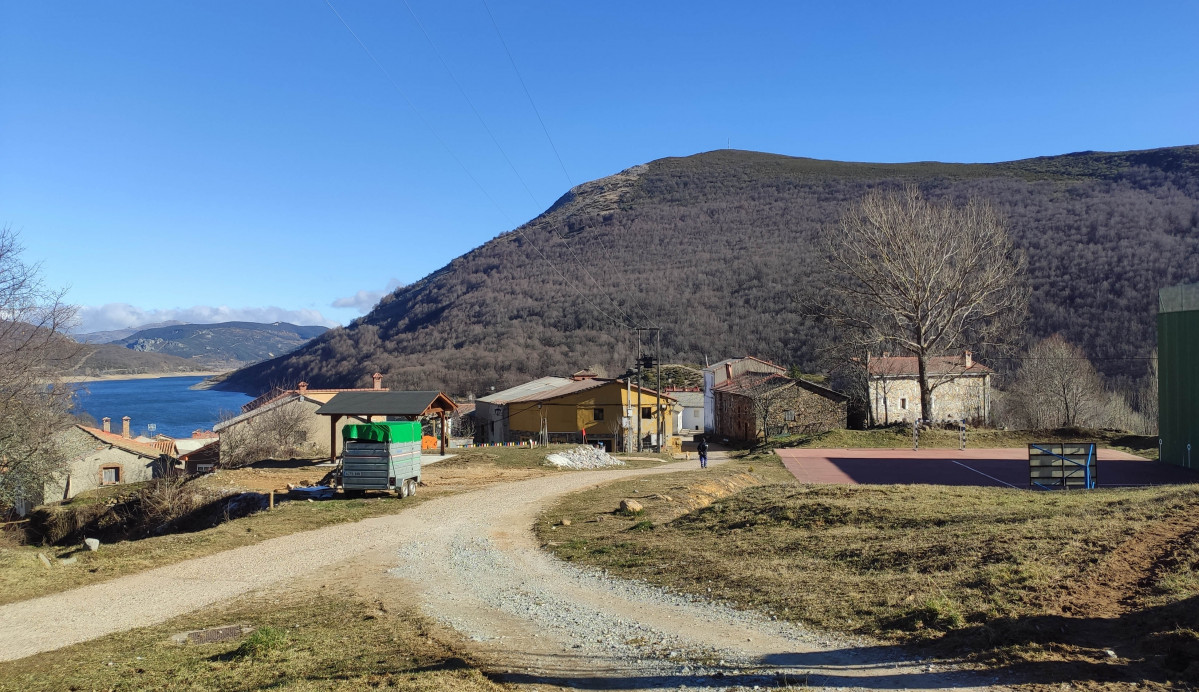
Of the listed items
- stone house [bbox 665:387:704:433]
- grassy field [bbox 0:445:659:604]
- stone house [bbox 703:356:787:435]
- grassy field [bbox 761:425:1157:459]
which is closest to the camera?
grassy field [bbox 0:445:659:604]

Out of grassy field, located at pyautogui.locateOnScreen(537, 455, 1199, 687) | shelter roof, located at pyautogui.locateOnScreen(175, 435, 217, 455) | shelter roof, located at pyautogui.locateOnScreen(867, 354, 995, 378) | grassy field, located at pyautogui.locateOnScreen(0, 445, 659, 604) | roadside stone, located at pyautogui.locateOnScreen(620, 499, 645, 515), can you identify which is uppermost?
shelter roof, located at pyautogui.locateOnScreen(867, 354, 995, 378)

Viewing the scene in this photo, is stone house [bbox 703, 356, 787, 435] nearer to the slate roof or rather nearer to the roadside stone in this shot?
the slate roof

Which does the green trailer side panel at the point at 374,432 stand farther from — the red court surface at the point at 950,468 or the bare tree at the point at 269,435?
the bare tree at the point at 269,435

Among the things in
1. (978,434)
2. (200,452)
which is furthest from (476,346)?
(978,434)

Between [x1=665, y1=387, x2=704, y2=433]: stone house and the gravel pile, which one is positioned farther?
[x1=665, y1=387, x2=704, y2=433]: stone house

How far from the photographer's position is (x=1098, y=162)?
390ft

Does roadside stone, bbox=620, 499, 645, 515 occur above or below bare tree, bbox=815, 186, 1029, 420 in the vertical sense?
below

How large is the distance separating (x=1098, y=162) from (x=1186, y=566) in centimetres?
13827

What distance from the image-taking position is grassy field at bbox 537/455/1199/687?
5891 millimetres

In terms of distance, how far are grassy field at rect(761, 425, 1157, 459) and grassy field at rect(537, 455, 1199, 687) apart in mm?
16908

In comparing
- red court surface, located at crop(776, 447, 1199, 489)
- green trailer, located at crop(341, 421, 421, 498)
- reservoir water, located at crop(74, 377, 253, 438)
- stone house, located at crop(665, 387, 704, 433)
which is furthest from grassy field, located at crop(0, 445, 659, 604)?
reservoir water, located at crop(74, 377, 253, 438)

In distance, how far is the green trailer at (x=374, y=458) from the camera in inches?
749

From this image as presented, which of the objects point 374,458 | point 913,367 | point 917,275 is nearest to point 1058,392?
point 913,367

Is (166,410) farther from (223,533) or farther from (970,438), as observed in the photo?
(970,438)
